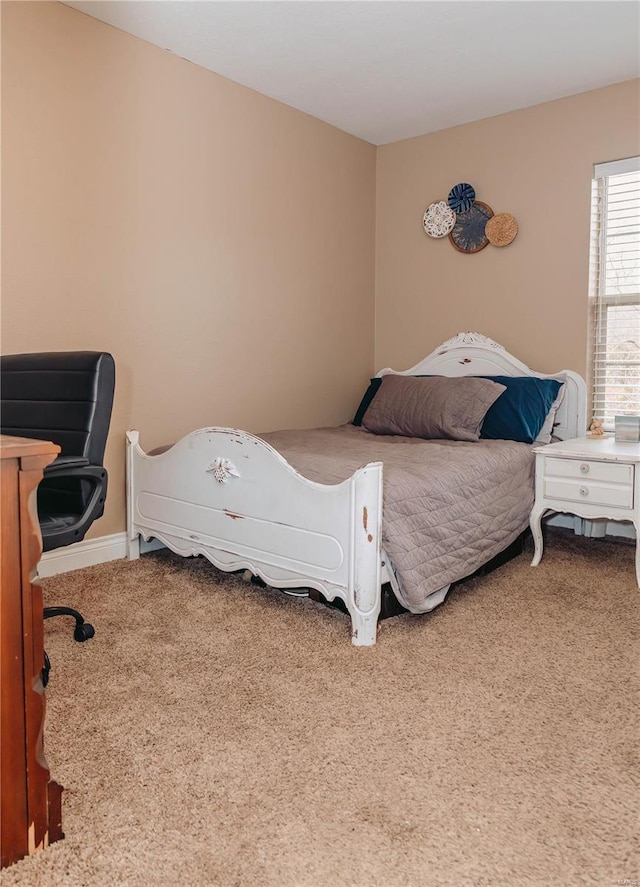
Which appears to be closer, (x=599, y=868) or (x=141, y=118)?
(x=599, y=868)

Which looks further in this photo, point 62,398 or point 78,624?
point 78,624

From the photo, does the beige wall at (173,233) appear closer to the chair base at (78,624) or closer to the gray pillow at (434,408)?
the gray pillow at (434,408)

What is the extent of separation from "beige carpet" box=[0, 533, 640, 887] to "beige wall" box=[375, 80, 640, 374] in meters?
1.83

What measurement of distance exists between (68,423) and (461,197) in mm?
2954

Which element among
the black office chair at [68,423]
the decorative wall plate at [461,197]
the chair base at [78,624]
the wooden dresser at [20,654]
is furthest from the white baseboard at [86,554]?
the decorative wall plate at [461,197]

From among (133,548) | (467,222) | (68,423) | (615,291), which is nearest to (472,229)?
(467,222)

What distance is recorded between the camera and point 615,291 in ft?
11.7

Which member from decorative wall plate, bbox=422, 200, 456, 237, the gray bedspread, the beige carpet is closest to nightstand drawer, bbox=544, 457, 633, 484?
the gray bedspread

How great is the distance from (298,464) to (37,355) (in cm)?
104

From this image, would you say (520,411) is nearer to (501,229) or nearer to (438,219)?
(501,229)

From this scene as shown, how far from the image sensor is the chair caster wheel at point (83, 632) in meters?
2.18

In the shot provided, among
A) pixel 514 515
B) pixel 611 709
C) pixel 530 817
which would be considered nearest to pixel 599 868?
pixel 530 817

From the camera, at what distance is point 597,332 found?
11.8 ft

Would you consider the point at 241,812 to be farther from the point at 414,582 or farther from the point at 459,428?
the point at 459,428
